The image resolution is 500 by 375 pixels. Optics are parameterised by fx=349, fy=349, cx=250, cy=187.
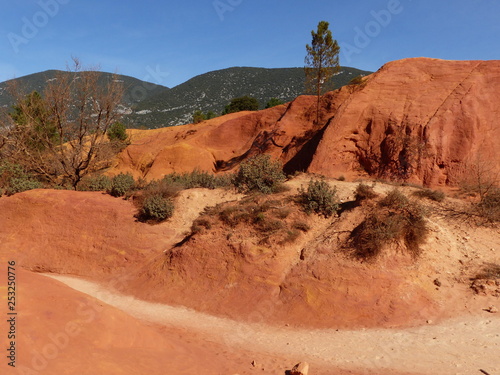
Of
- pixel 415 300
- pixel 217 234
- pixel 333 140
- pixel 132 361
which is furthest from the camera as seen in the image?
pixel 333 140

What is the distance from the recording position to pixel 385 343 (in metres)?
5.96

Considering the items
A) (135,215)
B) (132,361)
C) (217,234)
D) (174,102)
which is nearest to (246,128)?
(135,215)

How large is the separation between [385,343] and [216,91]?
82.3 meters

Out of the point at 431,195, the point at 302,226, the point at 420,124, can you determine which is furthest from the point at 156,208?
the point at 420,124

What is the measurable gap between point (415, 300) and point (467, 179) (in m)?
6.52

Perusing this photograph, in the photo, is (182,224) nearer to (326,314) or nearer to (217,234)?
(217,234)

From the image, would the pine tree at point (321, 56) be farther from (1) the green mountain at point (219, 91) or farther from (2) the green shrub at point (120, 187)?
(1) the green mountain at point (219, 91)

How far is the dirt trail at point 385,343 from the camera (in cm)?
516

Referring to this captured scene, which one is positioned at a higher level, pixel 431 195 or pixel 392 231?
pixel 431 195

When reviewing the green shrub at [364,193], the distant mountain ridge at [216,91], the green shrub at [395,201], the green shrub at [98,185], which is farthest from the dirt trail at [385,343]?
the distant mountain ridge at [216,91]

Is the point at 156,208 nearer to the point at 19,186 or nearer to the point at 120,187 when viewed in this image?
the point at 120,187

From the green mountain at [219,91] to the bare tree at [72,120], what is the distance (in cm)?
5022

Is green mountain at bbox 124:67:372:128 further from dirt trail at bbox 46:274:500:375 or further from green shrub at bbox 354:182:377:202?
dirt trail at bbox 46:274:500:375

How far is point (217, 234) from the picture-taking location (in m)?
9.75
